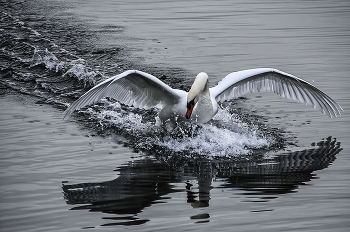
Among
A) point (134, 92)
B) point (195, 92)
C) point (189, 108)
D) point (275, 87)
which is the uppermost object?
point (275, 87)

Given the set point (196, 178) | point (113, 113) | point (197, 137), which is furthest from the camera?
point (113, 113)

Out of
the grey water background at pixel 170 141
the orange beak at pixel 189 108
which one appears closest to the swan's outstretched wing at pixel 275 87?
the grey water background at pixel 170 141

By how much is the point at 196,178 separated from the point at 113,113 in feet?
12.6

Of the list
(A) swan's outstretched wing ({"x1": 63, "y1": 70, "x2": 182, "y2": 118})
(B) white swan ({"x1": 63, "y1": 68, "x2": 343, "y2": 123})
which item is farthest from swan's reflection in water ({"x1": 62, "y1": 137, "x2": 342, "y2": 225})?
(A) swan's outstretched wing ({"x1": 63, "y1": 70, "x2": 182, "y2": 118})

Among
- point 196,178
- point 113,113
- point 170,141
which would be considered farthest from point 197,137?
point 113,113

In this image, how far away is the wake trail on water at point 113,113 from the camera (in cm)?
970

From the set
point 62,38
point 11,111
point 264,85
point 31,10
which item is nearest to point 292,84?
point 264,85

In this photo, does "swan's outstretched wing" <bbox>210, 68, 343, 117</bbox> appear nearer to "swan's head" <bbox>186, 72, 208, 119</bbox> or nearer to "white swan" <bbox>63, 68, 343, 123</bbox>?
"white swan" <bbox>63, 68, 343, 123</bbox>

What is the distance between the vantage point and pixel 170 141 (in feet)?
33.1

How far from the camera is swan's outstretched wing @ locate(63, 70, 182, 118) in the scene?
9617 mm

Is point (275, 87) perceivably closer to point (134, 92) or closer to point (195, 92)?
point (195, 92)

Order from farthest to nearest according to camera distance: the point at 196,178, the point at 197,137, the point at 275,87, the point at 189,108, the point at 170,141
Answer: the point at 275,87 < the point at 170,141 < the point at 197,137 < the point at 189,108 < the point at 196,178

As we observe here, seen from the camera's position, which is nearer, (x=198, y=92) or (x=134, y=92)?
(x=198, y=92)

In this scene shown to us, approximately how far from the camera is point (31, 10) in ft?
71.5
